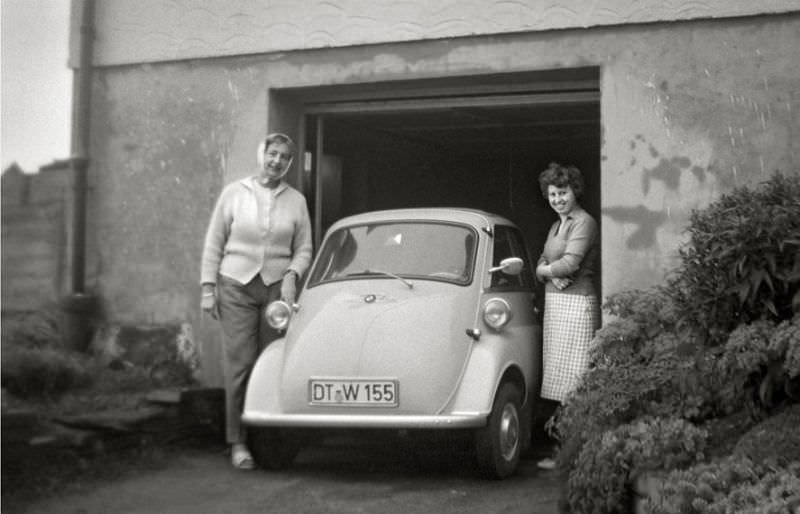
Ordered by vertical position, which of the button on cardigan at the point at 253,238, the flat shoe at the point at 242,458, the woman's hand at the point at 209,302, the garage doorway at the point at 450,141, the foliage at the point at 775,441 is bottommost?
the flat shoe at the point at 242,458

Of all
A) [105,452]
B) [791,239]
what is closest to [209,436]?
[105,452]

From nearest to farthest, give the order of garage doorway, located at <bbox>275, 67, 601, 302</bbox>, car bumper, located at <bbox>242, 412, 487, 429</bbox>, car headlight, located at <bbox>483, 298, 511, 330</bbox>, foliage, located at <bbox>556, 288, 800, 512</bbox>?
1. foliage, located at <bbox>556, 288, 800, 512</bbox>
2. car bumper, located at <bbox>242, 412, 487, 429</bbox>
3. car headlight, located at <bbox>483, 298, 511, 330</bbox>
4. garage doorway, located at <bbox>275, 67, 601, 302</bbox>

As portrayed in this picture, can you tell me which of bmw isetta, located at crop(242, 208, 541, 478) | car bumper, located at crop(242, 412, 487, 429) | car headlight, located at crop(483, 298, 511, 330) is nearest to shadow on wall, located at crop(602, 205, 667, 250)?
bmw isetta, located at crop(242, 208, 541, 478)

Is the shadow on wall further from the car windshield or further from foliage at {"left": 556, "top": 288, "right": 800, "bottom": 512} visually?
the car windshield

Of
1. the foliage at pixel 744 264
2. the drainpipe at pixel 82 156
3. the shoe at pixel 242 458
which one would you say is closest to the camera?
the foliage at pixel 744 264

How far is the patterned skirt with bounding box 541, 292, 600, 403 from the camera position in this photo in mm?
7680

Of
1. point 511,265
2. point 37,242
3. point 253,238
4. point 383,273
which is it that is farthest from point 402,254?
point 37,242

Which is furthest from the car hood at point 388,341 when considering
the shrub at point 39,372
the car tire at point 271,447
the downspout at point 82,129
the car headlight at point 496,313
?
the downspout at point 82,129

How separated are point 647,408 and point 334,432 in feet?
6.70

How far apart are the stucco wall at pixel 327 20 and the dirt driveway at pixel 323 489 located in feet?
11.3

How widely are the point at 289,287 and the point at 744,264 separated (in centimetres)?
334

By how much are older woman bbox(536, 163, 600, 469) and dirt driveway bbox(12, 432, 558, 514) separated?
710mm

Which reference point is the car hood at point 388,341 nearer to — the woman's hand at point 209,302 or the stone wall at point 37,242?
the woman's hand at point 209,302

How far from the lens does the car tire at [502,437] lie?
702 cm
